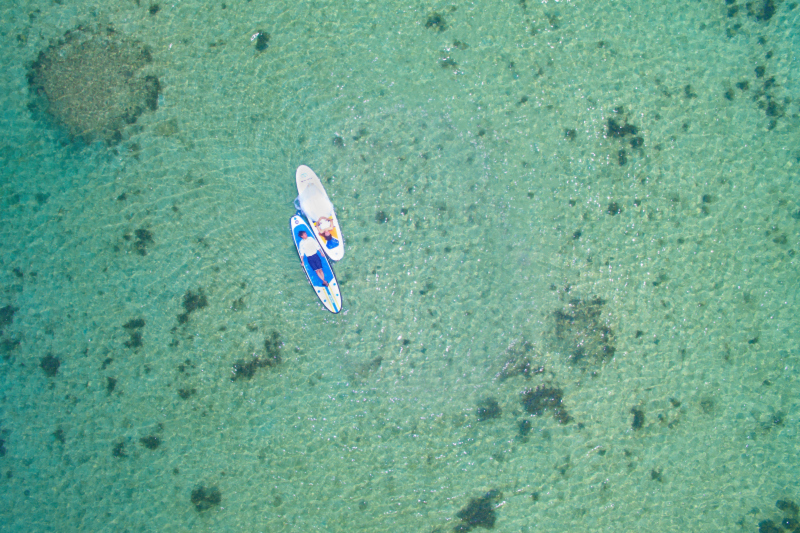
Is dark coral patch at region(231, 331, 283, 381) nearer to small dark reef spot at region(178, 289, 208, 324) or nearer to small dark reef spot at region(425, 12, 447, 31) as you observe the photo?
small dark reef spot at region(178, 289, 208, 324)

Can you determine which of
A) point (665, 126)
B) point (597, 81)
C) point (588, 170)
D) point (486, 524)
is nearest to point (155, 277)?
point (486, 524)

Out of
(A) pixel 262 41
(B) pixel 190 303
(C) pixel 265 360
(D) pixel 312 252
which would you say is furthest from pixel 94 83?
(C) pixel 265 360

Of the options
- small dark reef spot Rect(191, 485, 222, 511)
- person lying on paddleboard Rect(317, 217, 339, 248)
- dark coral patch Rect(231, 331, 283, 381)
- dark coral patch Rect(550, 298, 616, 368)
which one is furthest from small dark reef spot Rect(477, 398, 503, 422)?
small dark reef spot Rect(191, 485, 222, 511)

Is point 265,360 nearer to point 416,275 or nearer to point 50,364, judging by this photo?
point 416,275

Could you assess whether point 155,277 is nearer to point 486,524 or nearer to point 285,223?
point 285,223

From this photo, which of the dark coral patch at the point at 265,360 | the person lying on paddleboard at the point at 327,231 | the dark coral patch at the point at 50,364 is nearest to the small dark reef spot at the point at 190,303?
the dark coral patch at the point at 265,360
